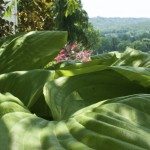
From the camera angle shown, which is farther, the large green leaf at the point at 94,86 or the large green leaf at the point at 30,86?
the large green leaf at the point at 30,86

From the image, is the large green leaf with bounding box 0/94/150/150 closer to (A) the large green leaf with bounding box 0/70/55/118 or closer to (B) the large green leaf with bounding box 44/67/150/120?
(B) the large green leaf with bounding box 44/67/150/120

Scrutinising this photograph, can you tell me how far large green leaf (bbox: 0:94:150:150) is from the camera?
745 millimetres

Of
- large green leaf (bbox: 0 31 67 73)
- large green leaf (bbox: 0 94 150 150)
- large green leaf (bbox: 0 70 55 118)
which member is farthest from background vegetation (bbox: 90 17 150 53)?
large green leaf (bbox: 0 94 150 150)

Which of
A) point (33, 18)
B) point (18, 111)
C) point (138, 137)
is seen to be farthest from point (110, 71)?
point (33, 18)

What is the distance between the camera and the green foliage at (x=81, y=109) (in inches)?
29.8

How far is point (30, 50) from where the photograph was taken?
1617 millimetres

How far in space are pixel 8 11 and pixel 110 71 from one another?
10.2 ft

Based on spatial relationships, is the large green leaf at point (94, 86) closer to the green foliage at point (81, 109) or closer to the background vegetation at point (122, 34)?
the green foliage at point (81, 109)

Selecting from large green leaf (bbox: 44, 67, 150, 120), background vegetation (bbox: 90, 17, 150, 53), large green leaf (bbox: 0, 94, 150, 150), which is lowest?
background vegetation (bbox: 90, 17, 150, 53)

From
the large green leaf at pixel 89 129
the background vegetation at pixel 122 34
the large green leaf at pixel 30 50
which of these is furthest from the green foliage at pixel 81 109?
the background vegetation at pixel 122 34

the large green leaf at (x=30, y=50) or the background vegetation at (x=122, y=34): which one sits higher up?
the large green leaf at (x=30, y=50)

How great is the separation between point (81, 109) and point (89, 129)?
6.1 inches

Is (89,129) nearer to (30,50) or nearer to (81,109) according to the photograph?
(81,109)

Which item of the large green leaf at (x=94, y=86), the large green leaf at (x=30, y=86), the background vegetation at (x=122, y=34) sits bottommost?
the background vegetation at (x=122, y=34)
